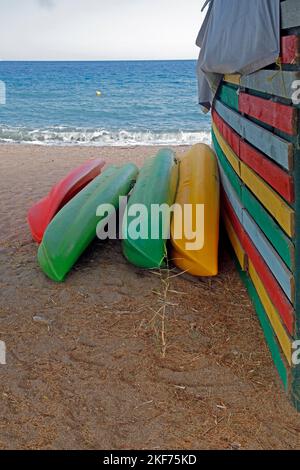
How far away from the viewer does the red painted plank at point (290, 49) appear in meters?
2.29

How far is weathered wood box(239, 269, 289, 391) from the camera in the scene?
2811 millimetres

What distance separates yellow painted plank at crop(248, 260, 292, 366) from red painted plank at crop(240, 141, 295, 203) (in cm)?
70

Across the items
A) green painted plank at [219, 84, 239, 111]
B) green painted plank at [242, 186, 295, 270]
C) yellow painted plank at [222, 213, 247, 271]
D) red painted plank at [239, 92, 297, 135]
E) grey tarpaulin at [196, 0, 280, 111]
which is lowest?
yellow painted plank at [222, 213, 247, 271]

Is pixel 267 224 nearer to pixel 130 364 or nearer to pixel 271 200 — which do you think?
pixel 271 200

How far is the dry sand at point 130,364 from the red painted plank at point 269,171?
3.46ft

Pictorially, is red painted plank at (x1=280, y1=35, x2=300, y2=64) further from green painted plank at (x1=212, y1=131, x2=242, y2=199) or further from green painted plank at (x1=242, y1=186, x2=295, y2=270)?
green painted plank at (x1=212, y1=131, x2=242, y2=199)

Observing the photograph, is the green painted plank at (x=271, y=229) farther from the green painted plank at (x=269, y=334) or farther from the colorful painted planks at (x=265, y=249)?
the green painted plank at (x=269, y=334)

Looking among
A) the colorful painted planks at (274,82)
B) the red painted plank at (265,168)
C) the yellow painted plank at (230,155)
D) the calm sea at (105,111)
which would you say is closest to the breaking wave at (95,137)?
the calm sea at (105,111)

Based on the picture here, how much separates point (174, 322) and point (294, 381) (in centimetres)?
108

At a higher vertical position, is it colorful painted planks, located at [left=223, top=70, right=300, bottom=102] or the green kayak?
colorful painted planks, located at [left=223, top=70, right=300, bottom=102]

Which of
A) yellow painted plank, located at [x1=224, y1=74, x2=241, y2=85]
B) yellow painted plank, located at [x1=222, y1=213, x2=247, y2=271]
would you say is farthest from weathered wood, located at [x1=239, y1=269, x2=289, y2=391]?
yellow painted plank, located at [x1=224, y1=74, x2=241, y2=85]

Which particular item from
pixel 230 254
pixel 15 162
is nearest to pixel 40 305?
pixel 230 254
